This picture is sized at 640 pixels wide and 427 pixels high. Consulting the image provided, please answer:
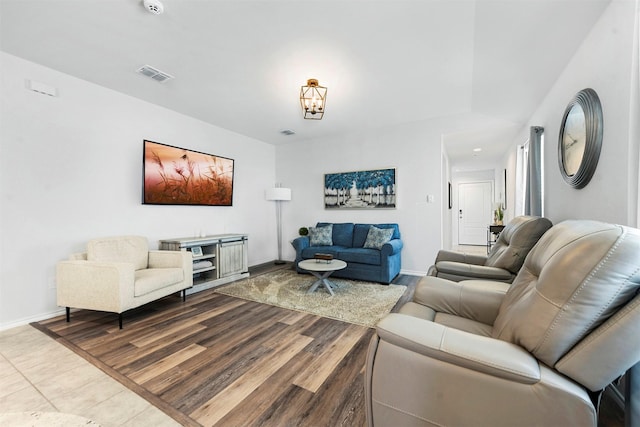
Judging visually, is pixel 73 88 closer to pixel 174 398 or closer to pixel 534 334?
pixel 174 398

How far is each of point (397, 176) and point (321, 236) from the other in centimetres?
172

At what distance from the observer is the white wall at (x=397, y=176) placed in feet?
14.3

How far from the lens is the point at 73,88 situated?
2.94 m

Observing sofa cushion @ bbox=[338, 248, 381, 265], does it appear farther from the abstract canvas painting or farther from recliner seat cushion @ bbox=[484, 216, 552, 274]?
recliner seat cushion @ bbox=[484, 216, 552, 274]

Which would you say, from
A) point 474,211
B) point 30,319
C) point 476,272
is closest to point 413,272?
point 476,272

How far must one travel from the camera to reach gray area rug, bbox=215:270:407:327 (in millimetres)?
2805

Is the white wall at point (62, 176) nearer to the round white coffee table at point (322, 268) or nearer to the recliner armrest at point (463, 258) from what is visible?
the round white coffee table at point (322, 268)

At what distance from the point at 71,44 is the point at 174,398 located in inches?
123

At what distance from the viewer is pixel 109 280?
2434 millimetres

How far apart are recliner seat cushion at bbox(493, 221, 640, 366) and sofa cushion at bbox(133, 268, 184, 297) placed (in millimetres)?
2988

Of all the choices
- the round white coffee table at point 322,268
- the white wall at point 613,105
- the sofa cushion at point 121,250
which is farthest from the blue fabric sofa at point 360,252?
the sofa cushion at point 121,250

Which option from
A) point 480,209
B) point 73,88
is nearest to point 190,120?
point 73,88

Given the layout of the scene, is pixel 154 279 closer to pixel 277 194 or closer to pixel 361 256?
pixel 361 256

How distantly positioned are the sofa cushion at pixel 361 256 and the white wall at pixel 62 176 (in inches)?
99.2
